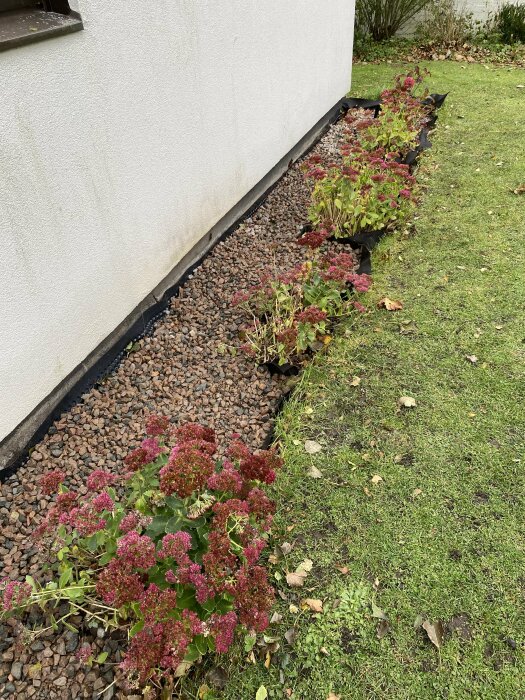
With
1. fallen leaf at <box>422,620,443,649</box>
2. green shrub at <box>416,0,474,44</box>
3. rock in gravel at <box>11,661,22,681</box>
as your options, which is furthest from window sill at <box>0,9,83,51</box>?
green shrub at <box>416,0,474,44</box>

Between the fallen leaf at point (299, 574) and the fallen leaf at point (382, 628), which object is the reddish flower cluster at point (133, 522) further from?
the fallen leaf at point (382, 628)

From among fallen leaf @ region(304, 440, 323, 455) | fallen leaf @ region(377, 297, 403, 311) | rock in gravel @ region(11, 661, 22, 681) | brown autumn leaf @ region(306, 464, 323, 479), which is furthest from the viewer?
fallen leaf @ region(377, 297, 403, 311)

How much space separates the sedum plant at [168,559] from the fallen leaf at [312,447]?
0.70 m

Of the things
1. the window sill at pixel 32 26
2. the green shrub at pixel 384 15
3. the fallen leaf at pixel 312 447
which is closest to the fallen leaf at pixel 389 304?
the fallen leaf at pixel 312 447

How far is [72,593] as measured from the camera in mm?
1923

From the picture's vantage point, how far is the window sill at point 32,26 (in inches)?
87.5

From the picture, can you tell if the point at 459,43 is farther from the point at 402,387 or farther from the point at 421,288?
the point at 402,387

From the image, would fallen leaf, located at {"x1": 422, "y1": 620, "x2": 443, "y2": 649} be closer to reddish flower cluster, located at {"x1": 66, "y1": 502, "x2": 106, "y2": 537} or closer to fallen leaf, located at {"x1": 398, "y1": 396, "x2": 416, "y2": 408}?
fallen leaf, located at {"x1": 398, "y1": 396, "x2": 416, "y2": 408}

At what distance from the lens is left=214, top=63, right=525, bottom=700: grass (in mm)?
2020

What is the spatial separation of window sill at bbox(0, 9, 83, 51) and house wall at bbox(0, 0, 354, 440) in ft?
0.16

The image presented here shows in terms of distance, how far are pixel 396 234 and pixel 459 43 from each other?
749 centimetres

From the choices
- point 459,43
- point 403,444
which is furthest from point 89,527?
point 459,43

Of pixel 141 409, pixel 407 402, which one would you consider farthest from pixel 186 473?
pixel 407 402

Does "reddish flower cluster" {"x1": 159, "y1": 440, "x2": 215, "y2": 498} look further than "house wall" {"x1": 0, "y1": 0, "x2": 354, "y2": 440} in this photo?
No
